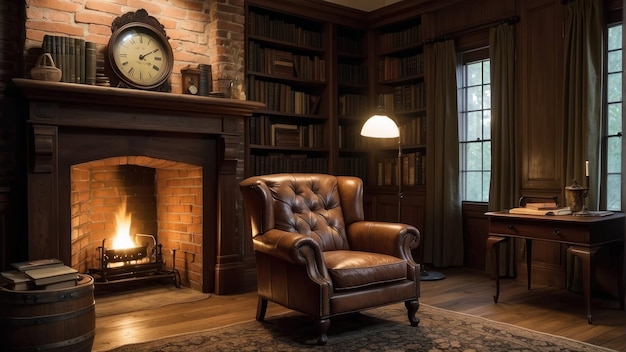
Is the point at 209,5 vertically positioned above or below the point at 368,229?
above

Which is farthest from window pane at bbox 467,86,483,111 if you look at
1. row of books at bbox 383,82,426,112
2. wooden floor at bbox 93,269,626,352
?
wooden floor at bbox 93,269,626,352

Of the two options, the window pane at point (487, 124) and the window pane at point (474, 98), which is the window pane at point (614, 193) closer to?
the window pane at point (487, 124)

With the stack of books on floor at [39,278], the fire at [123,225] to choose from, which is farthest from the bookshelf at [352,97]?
the stack of books on floor at [39,278]

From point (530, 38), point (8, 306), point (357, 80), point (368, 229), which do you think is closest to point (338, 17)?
point (357, 80)

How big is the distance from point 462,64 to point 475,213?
154cm

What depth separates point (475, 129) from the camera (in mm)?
5289

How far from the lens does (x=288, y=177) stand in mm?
3641

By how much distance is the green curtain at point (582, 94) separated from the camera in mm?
4055

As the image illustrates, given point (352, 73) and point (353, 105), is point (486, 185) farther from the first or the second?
point (352, 73)

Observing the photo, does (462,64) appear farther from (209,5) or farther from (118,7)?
(118,7)

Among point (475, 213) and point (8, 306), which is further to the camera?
point (475, 213)

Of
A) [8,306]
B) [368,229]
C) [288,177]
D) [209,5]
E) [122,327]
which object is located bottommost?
[122,327]

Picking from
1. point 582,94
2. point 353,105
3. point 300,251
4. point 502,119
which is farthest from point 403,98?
point 300,251

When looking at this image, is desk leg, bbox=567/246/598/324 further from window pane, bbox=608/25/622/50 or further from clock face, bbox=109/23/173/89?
clock face, bbox=109/23/173/89
